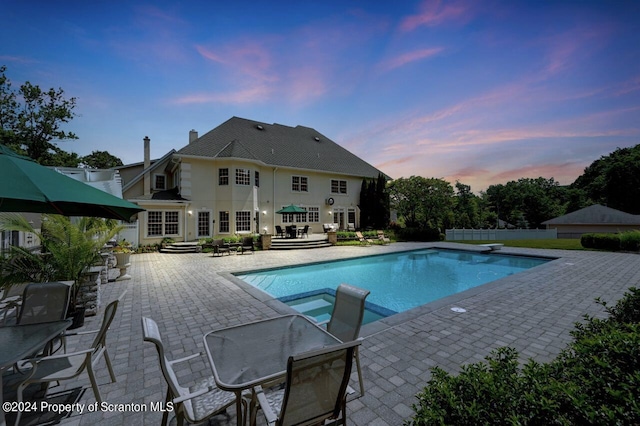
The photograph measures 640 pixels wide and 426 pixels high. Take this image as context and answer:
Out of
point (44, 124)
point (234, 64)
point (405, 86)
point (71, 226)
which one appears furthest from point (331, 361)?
point (44, 124)

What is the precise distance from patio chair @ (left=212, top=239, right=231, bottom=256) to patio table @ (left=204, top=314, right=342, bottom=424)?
12.5m

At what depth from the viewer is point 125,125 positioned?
1534 cm

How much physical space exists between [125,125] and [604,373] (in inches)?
806

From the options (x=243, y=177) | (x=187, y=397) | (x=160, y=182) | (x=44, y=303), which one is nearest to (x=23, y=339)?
(x=44, y=303)

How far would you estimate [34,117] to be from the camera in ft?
80.8

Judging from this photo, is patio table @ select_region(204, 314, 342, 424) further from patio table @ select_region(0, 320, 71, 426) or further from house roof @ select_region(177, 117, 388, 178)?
house roof @ select_region(177, 117, 388, 178)

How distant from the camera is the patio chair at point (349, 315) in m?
3.10

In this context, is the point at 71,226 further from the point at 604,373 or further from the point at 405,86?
the point at 405,86

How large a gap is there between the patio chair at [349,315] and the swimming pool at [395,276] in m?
3.58

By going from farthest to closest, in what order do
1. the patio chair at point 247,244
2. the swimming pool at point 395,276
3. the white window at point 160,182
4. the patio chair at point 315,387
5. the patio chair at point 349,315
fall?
the white window at point 160,182
the patio chair at point 247,244
the swimming pool at point 395,276
the patio chair at point 349,315
the patio chair at point 315,387

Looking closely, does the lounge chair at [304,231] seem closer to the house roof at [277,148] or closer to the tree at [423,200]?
the house roof at [277,148]

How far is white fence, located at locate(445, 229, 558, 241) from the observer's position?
23.9m

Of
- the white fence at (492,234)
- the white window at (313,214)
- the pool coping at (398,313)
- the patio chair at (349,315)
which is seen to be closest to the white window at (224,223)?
the white window at (313,214)

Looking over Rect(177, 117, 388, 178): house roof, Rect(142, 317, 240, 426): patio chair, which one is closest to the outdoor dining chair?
Rect(177, 117, 388, 178): house roof
